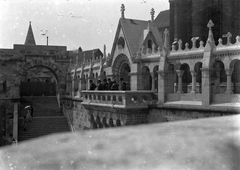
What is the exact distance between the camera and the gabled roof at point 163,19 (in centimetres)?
3884

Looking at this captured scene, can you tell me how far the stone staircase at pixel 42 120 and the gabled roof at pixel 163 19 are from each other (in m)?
15.9

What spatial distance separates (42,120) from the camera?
1137 inches

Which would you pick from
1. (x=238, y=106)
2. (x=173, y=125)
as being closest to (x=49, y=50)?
(x=173, y=125)

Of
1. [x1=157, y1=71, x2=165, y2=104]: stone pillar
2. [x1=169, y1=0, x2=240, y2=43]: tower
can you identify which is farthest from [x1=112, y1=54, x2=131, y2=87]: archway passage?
[x1=157, y1=71, x2=165, y2=104]: stone pillar

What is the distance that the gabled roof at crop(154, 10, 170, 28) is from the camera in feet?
127

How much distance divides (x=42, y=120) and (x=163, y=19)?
20.9m

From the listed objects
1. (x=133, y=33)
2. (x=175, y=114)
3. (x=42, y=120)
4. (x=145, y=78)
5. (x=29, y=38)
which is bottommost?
(x=42, y=120)

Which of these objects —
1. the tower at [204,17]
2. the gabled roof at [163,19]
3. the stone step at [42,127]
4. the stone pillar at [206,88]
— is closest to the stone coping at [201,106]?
the stone pillar at [206,88]

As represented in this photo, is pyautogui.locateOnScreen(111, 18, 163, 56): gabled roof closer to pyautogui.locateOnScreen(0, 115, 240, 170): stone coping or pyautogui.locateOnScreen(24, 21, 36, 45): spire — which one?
pyautogui.locateOnScreen(0, 115, 240, 170): stone coping

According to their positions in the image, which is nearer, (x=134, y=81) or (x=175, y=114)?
(x=175, y=114)

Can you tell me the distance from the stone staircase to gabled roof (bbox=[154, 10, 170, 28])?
15856 millimetres

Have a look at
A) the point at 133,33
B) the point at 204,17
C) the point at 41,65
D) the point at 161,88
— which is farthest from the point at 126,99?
the point at 41,65

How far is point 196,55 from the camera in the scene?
14.5 meters

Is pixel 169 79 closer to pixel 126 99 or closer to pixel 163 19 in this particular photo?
pixel 126 99
